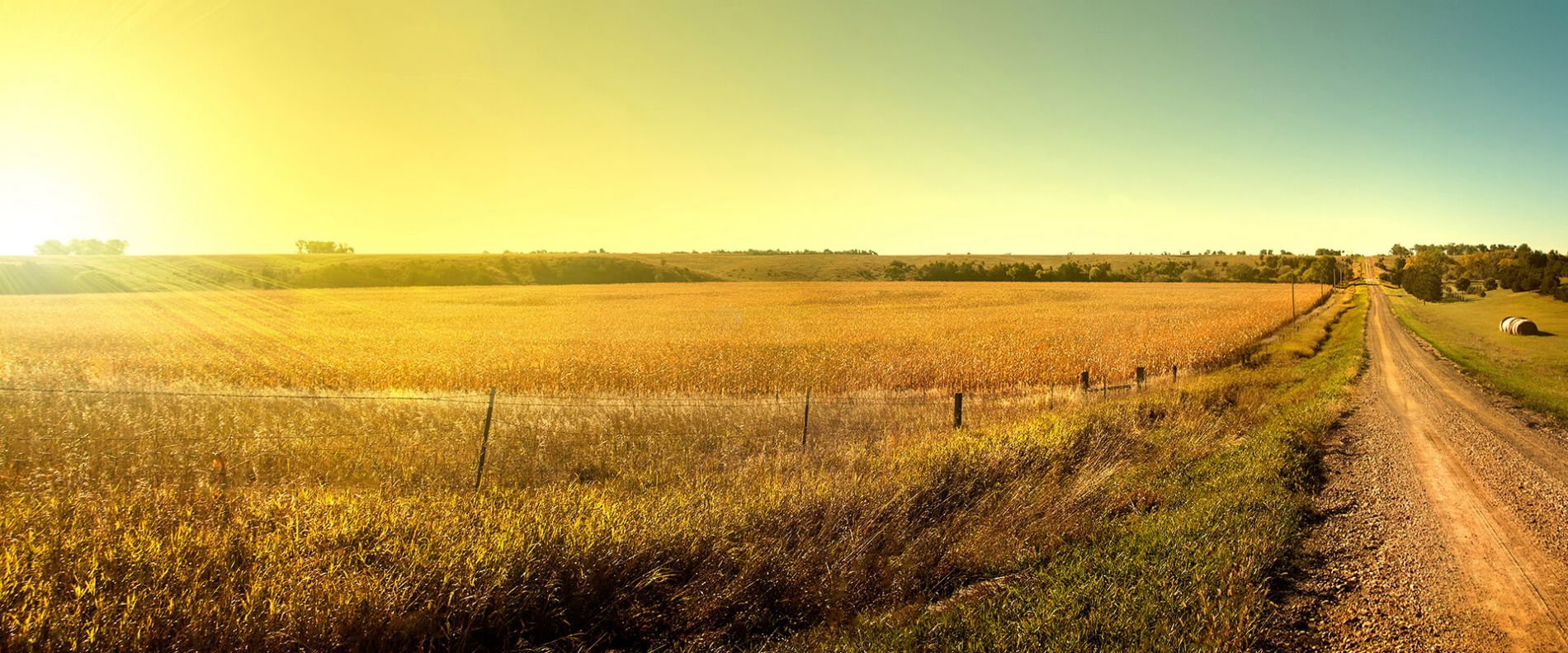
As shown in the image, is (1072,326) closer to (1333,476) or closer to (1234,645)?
(1333,476)

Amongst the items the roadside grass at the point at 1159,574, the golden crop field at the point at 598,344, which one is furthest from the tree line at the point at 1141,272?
Result: the roadside grass at the point at 1159,574

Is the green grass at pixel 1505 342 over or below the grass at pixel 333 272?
below

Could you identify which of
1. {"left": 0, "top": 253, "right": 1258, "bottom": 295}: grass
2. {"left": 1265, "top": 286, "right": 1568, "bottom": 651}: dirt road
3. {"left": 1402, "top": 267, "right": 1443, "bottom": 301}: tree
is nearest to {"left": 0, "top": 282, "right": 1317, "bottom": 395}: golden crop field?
{"left": 1265, "top": 286, "right": 1568, "bottom": 651}: dirt road

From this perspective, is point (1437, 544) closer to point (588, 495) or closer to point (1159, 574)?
point (1159, 574)

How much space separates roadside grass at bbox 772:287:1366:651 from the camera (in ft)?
14.7

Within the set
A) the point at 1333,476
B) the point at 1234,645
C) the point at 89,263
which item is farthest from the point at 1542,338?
the point at 89,263

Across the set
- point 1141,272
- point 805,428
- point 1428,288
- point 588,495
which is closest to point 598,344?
point 805,428

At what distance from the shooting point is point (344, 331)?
87.2ft

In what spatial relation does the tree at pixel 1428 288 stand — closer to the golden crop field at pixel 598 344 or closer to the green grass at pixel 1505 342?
the green grass at pixel 1505 342

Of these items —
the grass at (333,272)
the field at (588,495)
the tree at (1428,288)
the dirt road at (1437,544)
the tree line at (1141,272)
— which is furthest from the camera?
the tree line at (1141,272)

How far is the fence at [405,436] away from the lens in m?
7.26

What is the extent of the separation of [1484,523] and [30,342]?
3582cm

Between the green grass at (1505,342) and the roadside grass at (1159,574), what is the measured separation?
9.54 m

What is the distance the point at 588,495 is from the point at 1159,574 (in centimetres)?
496
